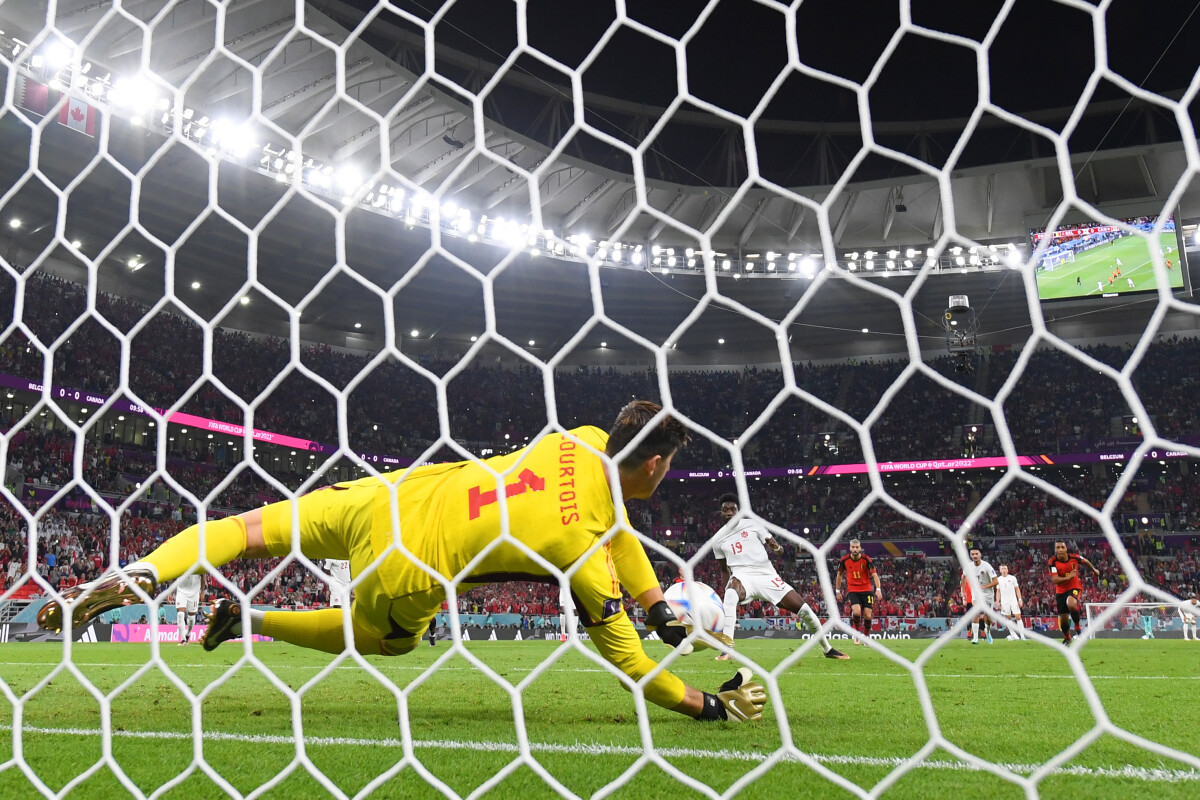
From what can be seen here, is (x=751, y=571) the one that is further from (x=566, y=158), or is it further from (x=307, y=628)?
(x=566, y=158)

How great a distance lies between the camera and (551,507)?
2570 mm

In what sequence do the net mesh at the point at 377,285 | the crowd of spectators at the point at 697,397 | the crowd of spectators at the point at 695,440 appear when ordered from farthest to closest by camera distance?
1. the crowd of spectators at the point at 697,397
2. the crowd of spectators at the point at 695,440
3. the net mesh at the point at 377,285

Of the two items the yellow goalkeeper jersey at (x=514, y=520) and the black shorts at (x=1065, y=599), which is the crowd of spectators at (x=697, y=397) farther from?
the yellow goalkeeper jersey at (x=514, y=520)

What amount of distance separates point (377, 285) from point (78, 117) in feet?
19.7

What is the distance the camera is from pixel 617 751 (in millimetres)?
2586

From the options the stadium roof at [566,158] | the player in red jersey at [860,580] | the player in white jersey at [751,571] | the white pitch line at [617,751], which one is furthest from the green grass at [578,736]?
the stadium roof at [566,158]

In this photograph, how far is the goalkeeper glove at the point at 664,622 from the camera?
299 centimetres

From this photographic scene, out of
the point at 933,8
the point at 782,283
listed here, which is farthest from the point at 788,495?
the point at 933,8

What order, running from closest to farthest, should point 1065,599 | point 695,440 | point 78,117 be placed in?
point 1065,599 → point 78,117 → point 695,440

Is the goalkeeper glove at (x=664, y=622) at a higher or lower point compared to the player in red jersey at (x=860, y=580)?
higher

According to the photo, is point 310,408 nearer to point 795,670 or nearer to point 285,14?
point 285,14

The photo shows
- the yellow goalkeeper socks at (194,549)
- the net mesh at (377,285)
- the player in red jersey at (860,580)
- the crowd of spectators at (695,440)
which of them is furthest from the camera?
the crowd of spectators at (695,440)

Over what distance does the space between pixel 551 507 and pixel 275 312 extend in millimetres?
24923

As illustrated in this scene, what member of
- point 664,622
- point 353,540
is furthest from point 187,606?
point 664,622
